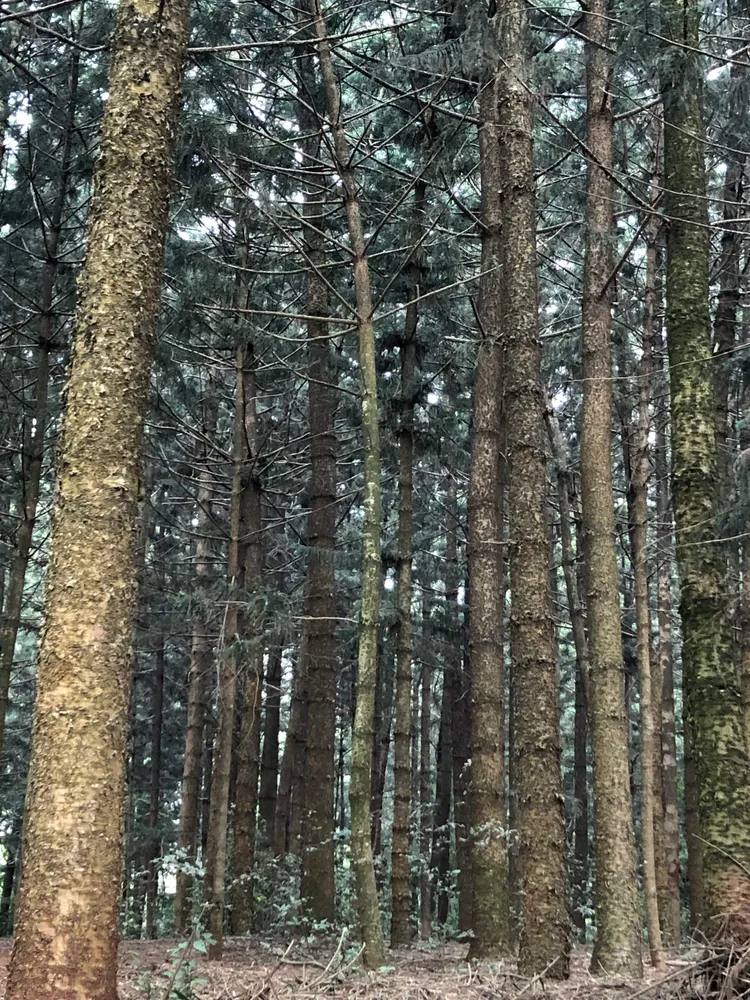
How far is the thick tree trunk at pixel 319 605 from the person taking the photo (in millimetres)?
10422

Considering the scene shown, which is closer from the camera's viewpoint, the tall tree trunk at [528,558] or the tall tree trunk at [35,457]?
the tall tree trunk at [528,558]

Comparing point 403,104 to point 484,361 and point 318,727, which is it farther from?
point 318,727

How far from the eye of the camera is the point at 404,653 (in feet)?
34.3

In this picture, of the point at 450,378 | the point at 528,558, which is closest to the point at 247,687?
the point at 528,558

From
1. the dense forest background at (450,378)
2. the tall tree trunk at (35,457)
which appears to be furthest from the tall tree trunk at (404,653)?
the tall tree trunk at (35,457)

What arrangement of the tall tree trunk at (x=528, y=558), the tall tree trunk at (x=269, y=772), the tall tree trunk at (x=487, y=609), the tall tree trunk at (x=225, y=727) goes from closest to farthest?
the tall tree trunk at (x=528, y=558) → the tall tree trunk at (x=487, y=609) → the tall tree trunk at (x=225, y=727) → the tall tree trunk at (x=269, y=772)

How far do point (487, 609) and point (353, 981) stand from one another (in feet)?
13.9

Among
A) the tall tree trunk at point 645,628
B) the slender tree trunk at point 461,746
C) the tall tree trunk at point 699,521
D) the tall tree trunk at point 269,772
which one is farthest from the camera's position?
the slender tree trunk at point 461,746

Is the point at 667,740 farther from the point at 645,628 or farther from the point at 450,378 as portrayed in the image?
the point at 450,378

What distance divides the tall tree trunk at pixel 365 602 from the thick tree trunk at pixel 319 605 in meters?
1.98

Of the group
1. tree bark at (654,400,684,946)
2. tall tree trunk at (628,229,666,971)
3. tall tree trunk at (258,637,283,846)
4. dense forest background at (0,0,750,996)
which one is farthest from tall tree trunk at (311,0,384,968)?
tall tree trunk at (258,637,283,846)

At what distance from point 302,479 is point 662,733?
923 centimetres

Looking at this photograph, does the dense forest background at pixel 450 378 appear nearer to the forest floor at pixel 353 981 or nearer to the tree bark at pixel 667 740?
the tree bark at pixel 667 740

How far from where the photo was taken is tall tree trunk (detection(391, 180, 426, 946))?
10219mm
